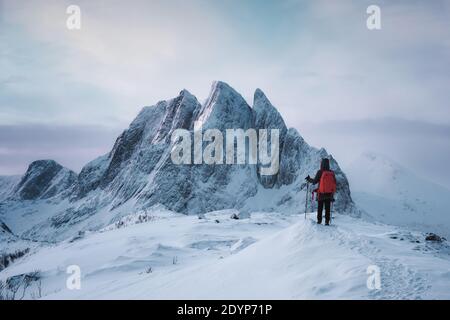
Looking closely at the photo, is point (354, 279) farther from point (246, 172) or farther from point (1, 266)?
point (246, 172)

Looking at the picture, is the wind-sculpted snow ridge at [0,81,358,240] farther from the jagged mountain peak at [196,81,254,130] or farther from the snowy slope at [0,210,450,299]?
the snowy slope at [0,210,450,299]

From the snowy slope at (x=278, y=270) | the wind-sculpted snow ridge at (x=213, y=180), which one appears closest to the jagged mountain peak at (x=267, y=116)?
the wind-sculpted snow ridge at (x=213, y=180)

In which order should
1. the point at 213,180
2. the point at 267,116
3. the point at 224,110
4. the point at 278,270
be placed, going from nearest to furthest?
1. the point at 278,270
2. the point at 213,180
3. the point at 224,110
4. the point at 267,116

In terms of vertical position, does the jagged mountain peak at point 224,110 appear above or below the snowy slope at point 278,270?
above

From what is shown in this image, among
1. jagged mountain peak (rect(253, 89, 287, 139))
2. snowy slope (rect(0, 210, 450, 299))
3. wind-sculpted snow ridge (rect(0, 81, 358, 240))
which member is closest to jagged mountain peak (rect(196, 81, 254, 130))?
wind-sculpted snow ridge (rect(0, 81, 358, 240))

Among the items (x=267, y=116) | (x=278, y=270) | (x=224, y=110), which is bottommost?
(x=278, y=270)

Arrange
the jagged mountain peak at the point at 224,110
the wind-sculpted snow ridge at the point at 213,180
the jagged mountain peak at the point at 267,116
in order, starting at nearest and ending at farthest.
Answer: the wind-sculpted snow ridge at the point at 213,180 < the jagged mountain peak at the point at 224,110 < the jagged mountain peak at the point at 267,116

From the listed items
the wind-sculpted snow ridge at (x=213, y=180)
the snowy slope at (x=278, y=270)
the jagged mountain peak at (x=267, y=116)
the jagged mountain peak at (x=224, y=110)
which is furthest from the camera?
the jagged mountain peak at (x=267, y=116)

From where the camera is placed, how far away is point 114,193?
17975cm

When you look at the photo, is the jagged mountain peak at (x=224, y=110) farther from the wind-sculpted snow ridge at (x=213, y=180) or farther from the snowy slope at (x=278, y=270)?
the snowy slope at (x=278, y=270)

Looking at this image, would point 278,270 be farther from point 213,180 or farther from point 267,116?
point 267,116

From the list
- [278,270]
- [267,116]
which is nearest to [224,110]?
[267,116]
